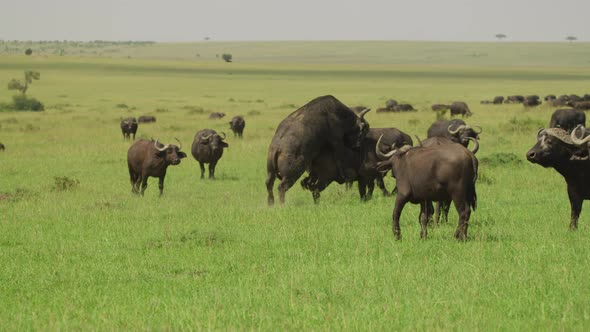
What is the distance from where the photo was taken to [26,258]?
1048cm

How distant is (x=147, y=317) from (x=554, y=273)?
4.42 metres

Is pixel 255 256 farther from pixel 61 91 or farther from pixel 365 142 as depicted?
pixel 61 91

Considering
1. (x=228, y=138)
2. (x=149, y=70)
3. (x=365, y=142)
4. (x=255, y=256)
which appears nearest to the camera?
(x=255, y=256)

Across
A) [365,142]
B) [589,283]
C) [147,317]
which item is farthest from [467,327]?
[365,142]

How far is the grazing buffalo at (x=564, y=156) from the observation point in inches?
431

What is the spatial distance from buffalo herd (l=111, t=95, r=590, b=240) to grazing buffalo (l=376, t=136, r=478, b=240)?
0.04 ft

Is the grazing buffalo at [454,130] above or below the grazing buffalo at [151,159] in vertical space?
above

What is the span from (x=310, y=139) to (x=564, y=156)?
20.5 feet

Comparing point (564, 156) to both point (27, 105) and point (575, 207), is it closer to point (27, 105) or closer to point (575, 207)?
point (575, 207)

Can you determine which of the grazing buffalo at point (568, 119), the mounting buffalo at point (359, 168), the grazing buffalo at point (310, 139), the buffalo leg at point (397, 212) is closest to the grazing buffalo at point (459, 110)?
the grazing buffalo at point (568, 119)

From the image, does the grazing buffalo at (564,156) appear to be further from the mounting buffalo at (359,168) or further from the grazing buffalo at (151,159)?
the grazing buffalo at (151,159)

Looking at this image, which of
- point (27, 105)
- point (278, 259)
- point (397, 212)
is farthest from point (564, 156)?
point (27, 105)

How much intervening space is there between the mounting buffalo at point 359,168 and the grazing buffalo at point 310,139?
0.39 ft

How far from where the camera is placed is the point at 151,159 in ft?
62.3
